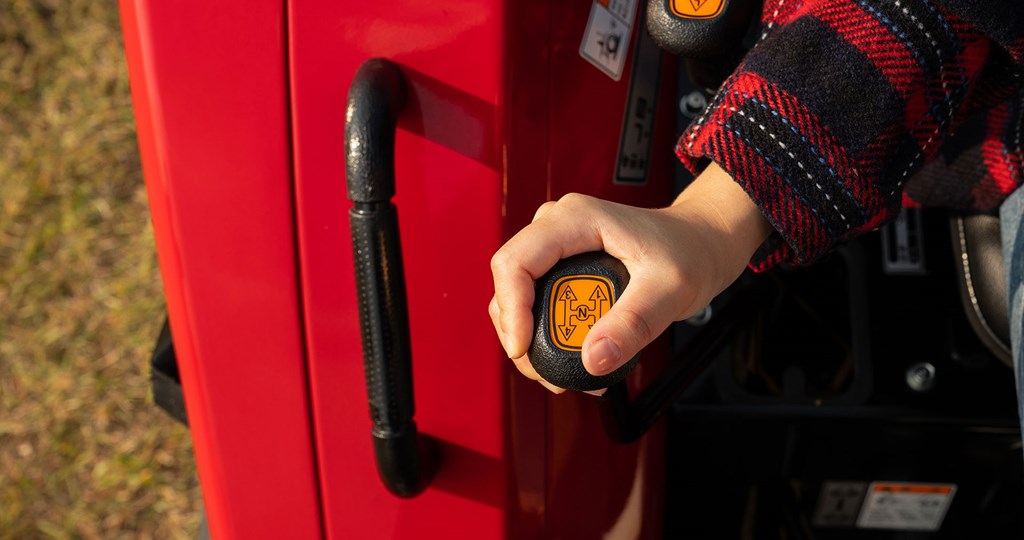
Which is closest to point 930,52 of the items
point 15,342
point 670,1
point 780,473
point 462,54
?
point 670,1

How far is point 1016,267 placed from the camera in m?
0.75

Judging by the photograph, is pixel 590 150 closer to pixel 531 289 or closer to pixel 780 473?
pixel 531 289

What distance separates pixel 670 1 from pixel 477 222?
0.69 feet

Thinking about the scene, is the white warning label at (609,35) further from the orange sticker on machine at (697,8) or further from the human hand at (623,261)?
the human hand at (623,261)

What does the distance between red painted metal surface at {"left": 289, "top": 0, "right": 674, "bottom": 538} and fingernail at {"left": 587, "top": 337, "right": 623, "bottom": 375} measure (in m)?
0.19

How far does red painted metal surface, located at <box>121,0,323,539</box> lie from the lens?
643 mm

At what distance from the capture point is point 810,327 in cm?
92

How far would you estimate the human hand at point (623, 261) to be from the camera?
1.61ft

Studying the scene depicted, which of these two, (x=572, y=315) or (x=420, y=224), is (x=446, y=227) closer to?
(x=420, y=224)

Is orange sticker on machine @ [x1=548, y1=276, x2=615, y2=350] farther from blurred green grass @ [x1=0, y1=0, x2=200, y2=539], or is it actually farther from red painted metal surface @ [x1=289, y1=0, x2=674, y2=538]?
blurred green grass @ [x1=0, y1=0, x2=200, y2=539]

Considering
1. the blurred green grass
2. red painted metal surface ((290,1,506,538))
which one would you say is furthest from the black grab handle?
the blurred green grass

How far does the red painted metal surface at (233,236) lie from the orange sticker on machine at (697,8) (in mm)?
278

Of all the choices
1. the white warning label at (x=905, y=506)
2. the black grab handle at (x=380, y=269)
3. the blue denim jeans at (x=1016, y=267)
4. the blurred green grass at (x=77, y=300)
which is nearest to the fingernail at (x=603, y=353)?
the black grab handle at (x=380, y=269)

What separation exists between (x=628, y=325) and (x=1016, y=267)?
44 centimetres
